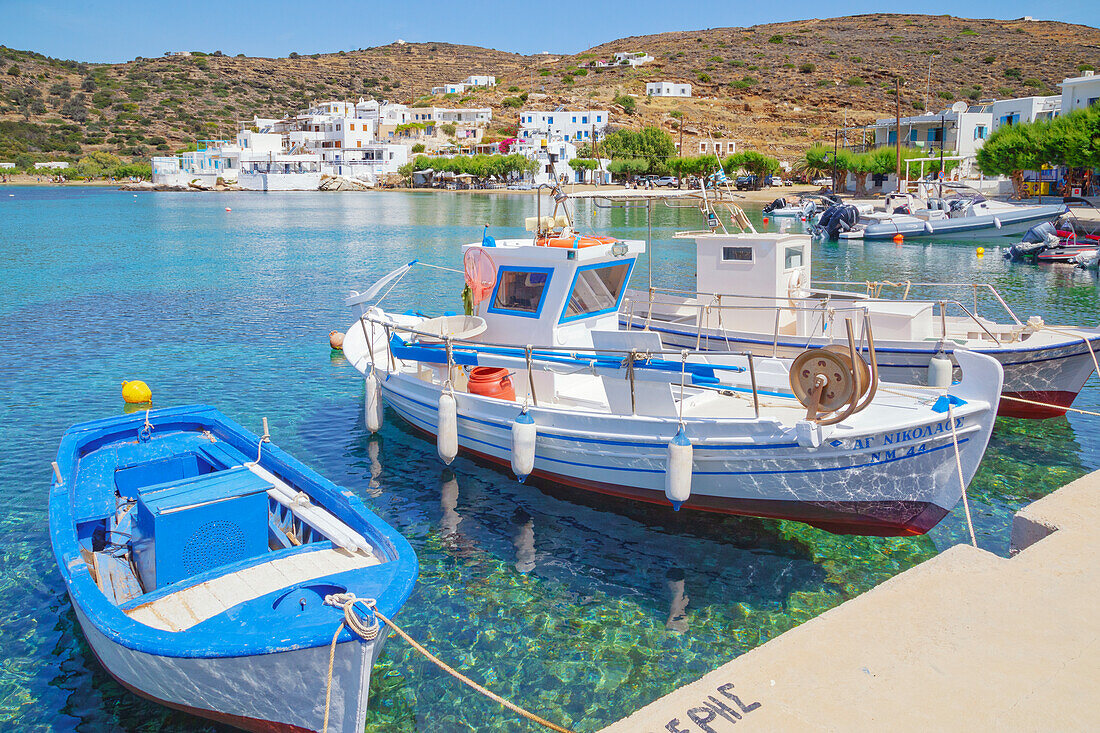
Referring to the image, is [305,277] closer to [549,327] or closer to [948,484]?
[549,327]

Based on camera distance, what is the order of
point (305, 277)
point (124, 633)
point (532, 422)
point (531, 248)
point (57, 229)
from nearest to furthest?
point (124, 633) < point (532, 422) < point (531, 248) < point (305, 277) < point (57, 229)

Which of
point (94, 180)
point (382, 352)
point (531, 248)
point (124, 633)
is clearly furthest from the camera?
point (94, 180)

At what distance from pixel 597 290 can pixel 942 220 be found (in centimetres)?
4035

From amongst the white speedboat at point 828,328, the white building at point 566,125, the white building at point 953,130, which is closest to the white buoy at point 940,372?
the white speedboat at point 828,328

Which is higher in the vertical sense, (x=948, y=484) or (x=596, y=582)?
(x=948, y=484)

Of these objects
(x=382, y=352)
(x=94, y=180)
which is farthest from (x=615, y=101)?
(x=382, y=352)

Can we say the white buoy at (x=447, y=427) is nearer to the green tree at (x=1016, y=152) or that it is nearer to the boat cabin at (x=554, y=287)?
the boat cabin at (x=554, y=287)

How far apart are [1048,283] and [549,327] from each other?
85.1 ft

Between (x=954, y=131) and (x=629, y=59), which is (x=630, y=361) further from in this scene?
(x=629, y=59)

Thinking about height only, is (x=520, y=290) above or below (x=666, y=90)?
below

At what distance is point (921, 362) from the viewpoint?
46.3 ft

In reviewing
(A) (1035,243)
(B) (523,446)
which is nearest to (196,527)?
(B) (523,446)

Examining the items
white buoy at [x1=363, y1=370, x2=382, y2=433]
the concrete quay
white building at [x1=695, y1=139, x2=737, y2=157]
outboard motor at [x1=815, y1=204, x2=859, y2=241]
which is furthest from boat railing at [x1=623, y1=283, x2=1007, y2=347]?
white building at [x1=695, y1=139, x2=737, y2=157]

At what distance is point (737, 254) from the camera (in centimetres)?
1517
